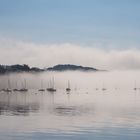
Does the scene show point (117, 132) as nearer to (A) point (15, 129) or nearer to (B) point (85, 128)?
(B) point (85, 128)

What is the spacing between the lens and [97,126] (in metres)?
63.3

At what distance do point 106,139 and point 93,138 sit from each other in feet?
5.42

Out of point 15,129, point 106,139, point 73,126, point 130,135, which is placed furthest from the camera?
point 73,126

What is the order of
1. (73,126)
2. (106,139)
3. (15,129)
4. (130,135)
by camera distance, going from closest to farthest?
1. (106,139)
2. (130,135)
3. (15,129)
4. (73,126)

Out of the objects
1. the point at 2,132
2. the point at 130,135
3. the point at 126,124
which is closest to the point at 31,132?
the point at 2,132

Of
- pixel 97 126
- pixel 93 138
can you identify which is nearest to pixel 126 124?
pixel 97 126

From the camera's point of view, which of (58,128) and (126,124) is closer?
(58,128)

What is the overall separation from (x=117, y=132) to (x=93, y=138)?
6.33 m

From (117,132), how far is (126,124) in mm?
10516

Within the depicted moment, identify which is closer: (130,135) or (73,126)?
(130,135)

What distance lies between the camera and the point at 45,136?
51.1m

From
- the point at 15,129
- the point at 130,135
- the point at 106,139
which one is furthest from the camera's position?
the point at 15,129

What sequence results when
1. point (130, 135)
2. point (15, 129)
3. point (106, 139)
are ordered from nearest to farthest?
point (106, 139) < point (130, 135) < point (15, 129)

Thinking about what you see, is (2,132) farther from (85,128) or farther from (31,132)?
(85,128)
